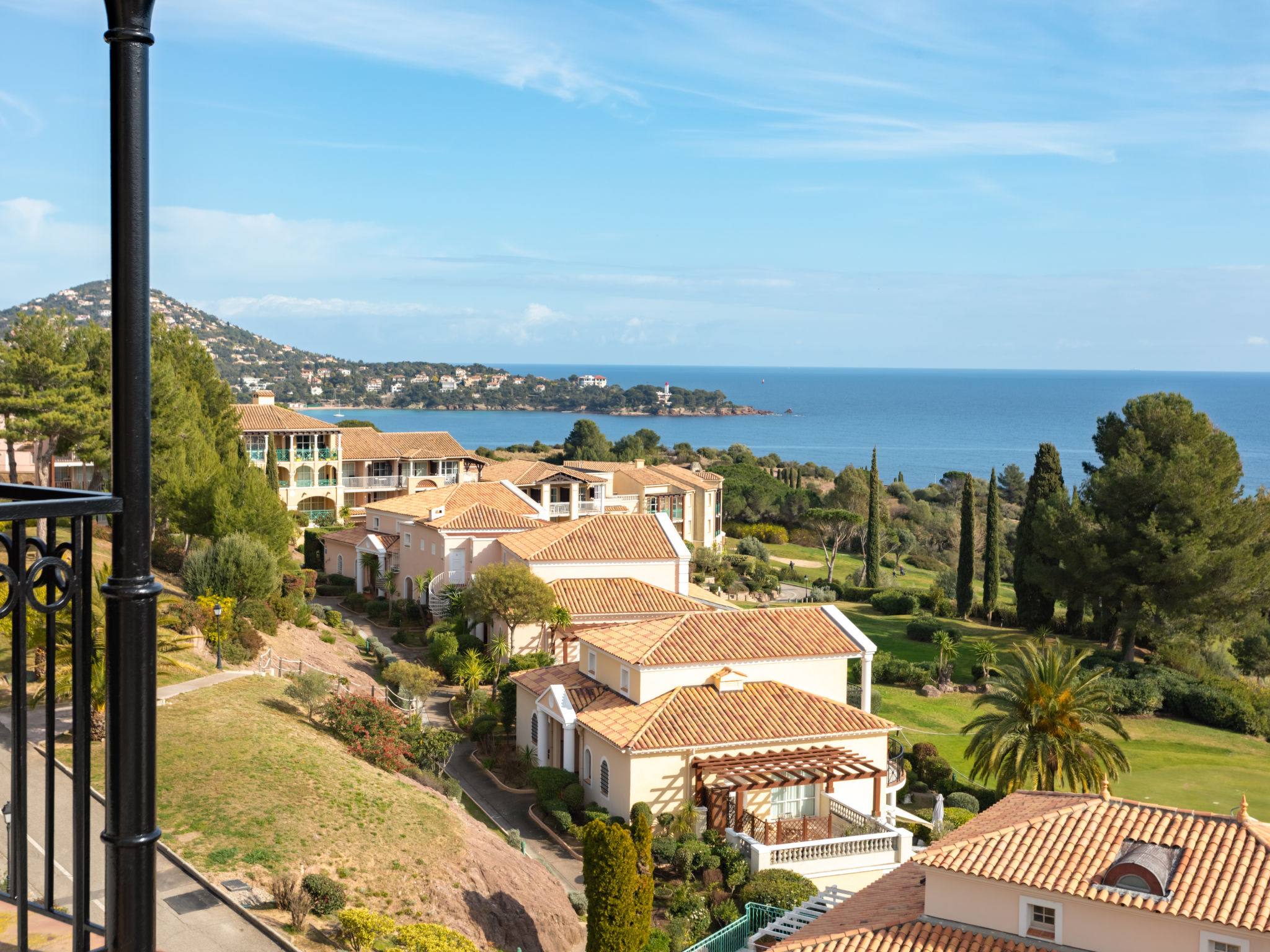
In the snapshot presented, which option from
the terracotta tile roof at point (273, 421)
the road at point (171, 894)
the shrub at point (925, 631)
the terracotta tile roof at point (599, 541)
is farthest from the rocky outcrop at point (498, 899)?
the terracotta tile roof at point (273, 421)

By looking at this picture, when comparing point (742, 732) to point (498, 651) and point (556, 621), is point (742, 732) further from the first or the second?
point (498, 651)

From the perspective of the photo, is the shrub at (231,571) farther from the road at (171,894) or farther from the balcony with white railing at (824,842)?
the road at (171,894)

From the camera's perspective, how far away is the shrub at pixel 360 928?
15.6 m

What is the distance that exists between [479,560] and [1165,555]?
2930cm

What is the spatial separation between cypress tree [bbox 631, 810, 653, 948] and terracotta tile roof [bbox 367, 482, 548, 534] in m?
22.8

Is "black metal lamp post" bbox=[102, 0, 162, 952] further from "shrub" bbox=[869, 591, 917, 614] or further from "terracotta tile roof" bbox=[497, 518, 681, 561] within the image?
"shrub" bbox=[869, 591, 917, 614]

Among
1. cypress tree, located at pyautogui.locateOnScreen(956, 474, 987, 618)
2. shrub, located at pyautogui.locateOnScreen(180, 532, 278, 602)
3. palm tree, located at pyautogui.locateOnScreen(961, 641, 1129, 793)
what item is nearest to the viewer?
palm tree, located at pyautogui.locateOnScreen(961, 641, 1129, 793)

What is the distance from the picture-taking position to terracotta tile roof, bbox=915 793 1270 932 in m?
16.9

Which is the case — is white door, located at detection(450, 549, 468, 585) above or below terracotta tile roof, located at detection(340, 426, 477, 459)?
below

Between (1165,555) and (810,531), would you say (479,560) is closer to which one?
(1165,555)

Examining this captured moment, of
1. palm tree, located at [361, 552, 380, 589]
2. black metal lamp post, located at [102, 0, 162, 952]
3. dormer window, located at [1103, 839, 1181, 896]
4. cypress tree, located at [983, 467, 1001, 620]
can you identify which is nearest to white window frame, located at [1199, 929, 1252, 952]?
dormer window, located at [1103, 839, 1181, 896]

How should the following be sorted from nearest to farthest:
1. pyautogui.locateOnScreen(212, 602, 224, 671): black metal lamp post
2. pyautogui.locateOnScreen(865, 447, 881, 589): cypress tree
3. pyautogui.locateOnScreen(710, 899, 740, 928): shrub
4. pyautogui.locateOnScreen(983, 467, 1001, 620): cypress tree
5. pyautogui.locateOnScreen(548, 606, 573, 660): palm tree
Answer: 1. pyautogui.locateOnScreen(710, 899, 740, 928): shrub
2. pyautogui.locateOnScreen(212, 602, 224, 671): black metal lamp post
3. pyautogui.locateOnScreen(548, 606, 573, 660): palm tree
4. pyautogui.locateOnScreen(983, 467, 1001, 620): cypress tree
5. pyautogui.locateOnScreen(865, 447, 881, 589): cypress tree

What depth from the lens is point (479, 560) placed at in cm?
4650

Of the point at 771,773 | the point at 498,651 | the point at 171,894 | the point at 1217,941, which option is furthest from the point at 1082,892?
the point at 498,651
